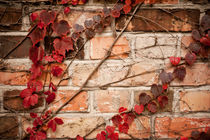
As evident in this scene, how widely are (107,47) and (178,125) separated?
467 millimetres

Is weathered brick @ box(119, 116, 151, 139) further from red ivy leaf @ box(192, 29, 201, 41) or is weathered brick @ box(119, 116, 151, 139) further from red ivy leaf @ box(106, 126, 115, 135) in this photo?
red ivy leaf @ box(192, 29, 201, 41)

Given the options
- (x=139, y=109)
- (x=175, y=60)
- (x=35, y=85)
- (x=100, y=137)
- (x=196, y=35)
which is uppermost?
(x=196, y=35)

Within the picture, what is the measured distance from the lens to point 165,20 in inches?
21.7

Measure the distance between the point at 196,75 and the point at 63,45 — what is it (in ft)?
1.89

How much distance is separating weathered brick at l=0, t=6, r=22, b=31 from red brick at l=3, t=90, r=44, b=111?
268mm

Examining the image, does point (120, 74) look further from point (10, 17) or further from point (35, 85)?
point (10, 17)

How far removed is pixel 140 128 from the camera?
0.59m

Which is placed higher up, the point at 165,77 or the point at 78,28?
the point at 78,28

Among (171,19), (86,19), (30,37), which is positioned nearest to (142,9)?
(171,19)

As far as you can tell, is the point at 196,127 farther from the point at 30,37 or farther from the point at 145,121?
the point at 30,37

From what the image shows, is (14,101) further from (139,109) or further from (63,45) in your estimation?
(139,109)

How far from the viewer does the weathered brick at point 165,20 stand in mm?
546

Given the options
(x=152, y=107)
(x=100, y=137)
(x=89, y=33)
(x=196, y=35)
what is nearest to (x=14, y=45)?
(x=89, y=33)

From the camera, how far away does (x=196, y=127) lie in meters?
0.59
